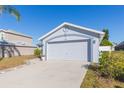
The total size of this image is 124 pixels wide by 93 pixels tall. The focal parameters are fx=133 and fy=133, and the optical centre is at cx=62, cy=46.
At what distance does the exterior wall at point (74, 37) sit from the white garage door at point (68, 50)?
21.0 inches

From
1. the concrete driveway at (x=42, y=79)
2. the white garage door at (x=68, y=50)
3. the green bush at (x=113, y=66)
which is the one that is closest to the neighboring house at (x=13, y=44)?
the white garage door at (x=68, y=50)

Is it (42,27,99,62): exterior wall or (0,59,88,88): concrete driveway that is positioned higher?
(42,27,99,62): exterior wall

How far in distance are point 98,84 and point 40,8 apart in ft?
48.1

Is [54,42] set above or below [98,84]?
above

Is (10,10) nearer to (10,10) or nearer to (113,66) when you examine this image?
(10,10)

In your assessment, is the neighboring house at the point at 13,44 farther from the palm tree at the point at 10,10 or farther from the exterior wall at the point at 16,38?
the palm tree at the point at 10,10

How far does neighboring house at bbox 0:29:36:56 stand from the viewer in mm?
23030

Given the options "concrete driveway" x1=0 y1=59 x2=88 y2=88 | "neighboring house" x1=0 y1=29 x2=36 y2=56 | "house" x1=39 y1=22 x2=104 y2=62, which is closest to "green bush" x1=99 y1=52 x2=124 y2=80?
"concrete driveway" x1=0 y1=59 x2=88 y2=88

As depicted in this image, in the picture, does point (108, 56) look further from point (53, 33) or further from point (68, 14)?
point (68, 14)

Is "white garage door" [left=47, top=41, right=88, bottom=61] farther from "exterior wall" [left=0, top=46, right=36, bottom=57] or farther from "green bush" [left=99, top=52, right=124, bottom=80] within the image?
"exterior wall" [left=0, top=46, right=36, bottom=57]

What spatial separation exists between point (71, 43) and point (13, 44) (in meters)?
13.1

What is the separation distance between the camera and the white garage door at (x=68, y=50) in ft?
48.6
